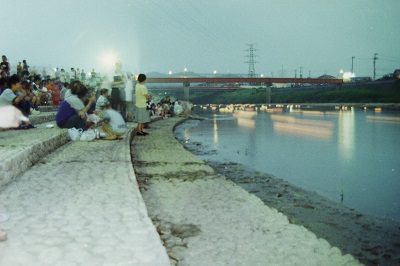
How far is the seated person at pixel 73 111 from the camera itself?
9.23 m

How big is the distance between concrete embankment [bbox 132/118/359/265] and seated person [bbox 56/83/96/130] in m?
3.30

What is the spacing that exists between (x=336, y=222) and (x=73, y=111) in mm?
6755

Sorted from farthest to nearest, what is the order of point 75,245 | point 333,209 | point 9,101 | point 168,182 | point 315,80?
point 315,80 < point 9,101 < point 168,182 < point 333,209 < point 75,245

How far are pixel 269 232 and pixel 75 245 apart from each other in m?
2.01

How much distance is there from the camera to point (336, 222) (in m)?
4.83

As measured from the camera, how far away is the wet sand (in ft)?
12.9

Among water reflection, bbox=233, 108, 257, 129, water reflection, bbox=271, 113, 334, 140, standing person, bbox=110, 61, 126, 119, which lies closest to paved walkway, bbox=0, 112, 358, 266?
standing person, bbox=110, 61, 126, 119

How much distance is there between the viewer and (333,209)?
540 cm

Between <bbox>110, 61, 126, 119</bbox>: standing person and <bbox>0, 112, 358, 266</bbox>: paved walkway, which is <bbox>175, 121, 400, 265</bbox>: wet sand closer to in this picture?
<bbox>0, 112, 358, 266</bbox>: paved walkway

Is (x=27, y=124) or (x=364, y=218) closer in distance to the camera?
(x=364, y=218)

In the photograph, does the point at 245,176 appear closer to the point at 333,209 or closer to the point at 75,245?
the point at 333,209

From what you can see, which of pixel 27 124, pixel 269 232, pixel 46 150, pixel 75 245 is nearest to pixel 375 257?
pixel 269 232

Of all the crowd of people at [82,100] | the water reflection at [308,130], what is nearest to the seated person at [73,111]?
the crowd of people at [82,100]

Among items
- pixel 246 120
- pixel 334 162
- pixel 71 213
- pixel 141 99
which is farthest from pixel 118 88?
pixel 246 120
